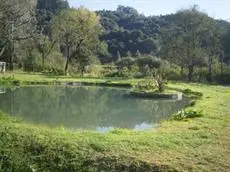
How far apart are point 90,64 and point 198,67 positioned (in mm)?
11478

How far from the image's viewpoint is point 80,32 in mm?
44750

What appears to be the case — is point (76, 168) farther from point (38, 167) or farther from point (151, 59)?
point (151, 59)

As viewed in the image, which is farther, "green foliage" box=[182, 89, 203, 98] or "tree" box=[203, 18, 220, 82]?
"tree" box=[203, 18, 220, 82]

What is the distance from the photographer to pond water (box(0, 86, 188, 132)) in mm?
13570

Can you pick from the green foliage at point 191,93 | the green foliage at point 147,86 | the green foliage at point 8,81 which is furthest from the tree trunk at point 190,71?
the green foliage at point 8,81

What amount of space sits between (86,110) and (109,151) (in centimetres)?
885

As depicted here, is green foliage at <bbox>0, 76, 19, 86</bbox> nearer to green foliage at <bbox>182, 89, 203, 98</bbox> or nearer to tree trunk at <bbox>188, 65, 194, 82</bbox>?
green foliage at <bbox>182, 89, 203, 98</bbox>

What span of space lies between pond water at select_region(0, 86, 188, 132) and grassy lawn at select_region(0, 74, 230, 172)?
3.13 metres

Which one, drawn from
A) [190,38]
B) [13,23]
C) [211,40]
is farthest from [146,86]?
[211,40]

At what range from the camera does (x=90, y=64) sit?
4550 cm

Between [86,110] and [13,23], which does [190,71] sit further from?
[86,110]

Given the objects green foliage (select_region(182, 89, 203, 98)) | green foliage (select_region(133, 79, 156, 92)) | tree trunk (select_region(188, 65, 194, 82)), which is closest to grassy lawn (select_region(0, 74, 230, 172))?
A: green foliage (select_region(182, 89, 203, 98))

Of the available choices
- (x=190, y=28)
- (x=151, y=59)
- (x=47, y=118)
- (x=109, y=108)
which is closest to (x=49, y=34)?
(x=151, y=59)

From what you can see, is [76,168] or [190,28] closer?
[76,168]
